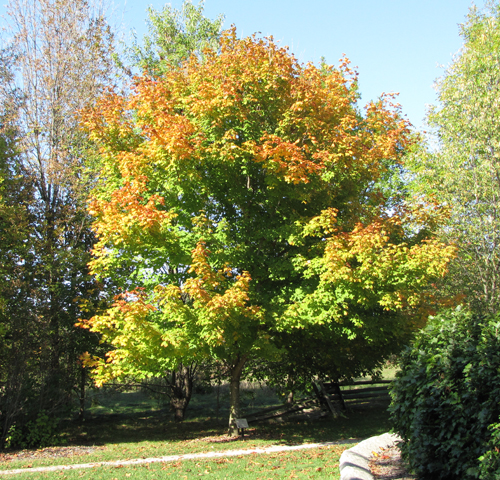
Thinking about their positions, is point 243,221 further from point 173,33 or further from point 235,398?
point 173,33

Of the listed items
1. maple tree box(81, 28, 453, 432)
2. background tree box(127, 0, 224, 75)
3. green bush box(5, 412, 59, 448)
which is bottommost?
green bush box(5, 412, 59, 448)

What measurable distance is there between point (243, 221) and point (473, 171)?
22.9 ft

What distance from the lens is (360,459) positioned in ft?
20.9

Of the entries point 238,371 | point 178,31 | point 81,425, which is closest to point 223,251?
point 238,371

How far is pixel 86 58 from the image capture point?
17.1 m

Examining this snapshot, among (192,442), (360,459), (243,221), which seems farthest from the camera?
(192,442)

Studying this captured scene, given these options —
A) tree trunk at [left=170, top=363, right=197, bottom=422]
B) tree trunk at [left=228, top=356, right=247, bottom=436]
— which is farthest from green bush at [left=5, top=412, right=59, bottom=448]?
tree trunk at [left=228, top=356, right=247, bottom=436]

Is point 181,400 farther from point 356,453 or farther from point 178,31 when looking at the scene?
point 178,31

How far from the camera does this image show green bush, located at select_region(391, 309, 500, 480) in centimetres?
454

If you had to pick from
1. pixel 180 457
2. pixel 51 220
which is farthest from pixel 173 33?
pixel 180 457

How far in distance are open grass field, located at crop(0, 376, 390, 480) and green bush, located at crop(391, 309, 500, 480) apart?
1.62 meters

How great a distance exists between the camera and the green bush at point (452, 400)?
454 centimetres

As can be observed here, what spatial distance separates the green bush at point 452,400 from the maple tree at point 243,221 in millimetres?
3130

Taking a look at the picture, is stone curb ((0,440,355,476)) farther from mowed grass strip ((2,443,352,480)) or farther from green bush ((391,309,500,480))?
green bush ((391,309,500,480))
